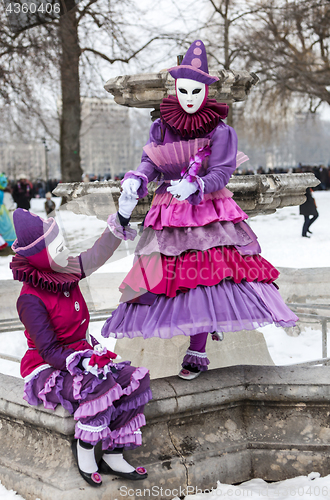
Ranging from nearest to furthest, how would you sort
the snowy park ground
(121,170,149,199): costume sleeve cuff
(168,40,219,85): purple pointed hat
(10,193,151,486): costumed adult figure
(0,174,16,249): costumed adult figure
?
(10,193,151,486): costumed adult figure < the snowy park ground < (121,170,149,199): costume sleeve cuff < (168,40,219,85): purple pointed hat < (0,174,16,249): costumed adult figure

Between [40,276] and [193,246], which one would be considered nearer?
[40,276]

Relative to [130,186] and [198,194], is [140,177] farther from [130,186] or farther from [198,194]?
[198,194]

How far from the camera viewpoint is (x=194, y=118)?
2.76m

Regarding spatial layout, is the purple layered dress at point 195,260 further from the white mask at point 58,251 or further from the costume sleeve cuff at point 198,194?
the white mask at point 58,251

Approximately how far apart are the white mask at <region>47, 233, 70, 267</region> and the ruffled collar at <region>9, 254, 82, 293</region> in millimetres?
57

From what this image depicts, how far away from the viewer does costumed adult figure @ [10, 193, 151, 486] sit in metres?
2.09

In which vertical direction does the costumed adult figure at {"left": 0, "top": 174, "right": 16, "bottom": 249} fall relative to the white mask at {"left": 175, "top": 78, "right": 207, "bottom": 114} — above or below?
below

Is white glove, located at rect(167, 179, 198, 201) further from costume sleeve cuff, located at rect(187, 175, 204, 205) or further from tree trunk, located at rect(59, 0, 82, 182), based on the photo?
tree trunk, located at rect(59, 0, 82, 182)

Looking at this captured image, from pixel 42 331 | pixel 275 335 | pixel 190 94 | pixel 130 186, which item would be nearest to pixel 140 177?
pixel 130 186

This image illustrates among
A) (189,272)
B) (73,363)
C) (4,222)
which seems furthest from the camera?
(4,222)

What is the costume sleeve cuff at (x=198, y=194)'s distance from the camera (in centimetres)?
250

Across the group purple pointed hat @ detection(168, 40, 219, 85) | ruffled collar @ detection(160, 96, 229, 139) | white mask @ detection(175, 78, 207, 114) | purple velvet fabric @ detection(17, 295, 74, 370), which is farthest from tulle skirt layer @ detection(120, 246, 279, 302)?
purple pointed hat @ detection(168, 40, 219, 85)

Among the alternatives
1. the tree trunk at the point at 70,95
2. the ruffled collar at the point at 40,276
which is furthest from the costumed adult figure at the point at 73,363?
the tree trunk at the point at 70,95

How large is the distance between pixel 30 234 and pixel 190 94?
115cm
